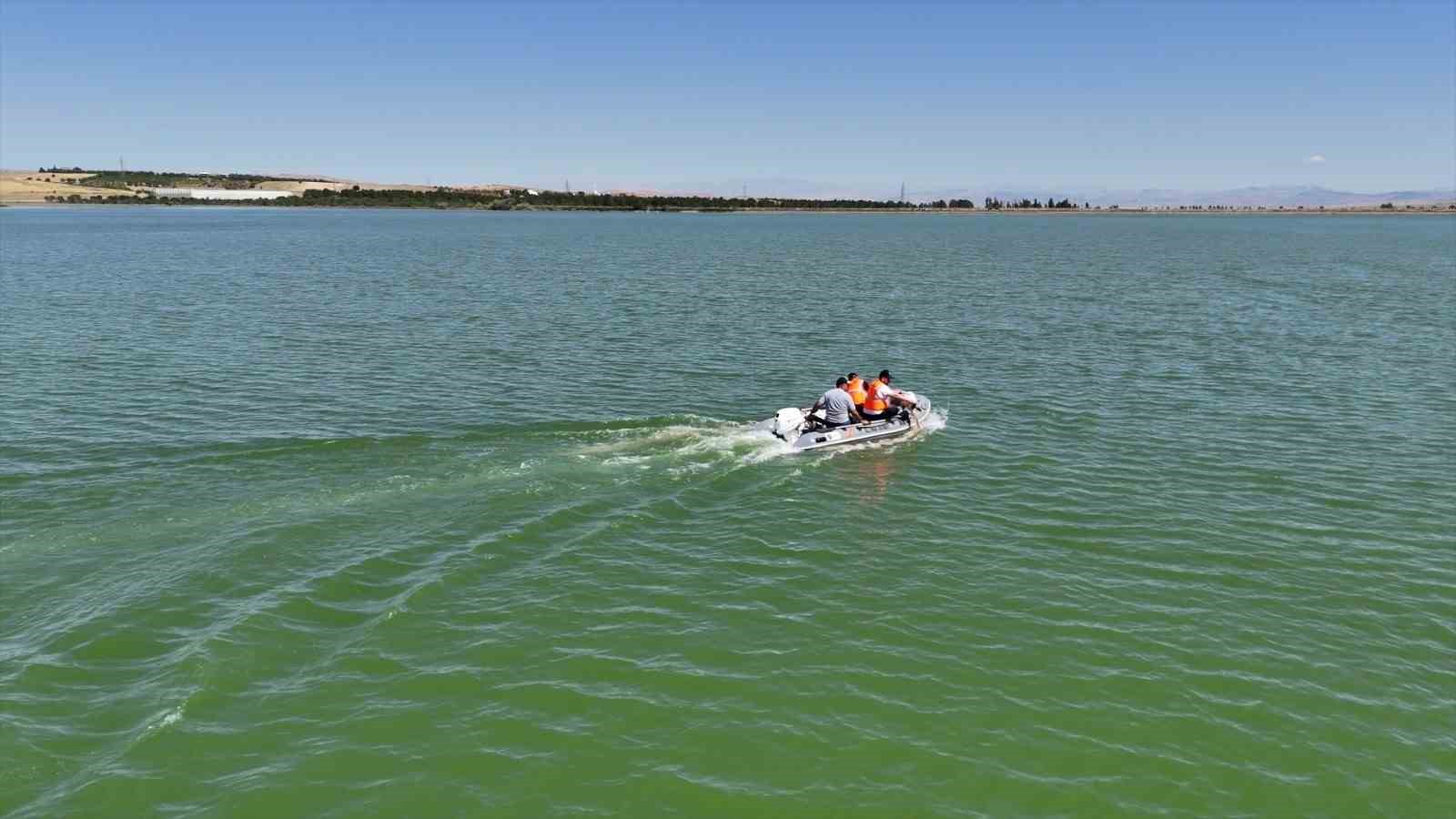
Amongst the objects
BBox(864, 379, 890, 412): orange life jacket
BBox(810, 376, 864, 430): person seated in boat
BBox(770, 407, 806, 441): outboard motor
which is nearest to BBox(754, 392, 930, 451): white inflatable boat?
BBox(770, 407, 806, 441): outboard motor

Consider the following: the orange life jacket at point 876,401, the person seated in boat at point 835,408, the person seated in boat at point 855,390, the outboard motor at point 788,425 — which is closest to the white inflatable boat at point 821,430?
the outboard motor at point 788,425

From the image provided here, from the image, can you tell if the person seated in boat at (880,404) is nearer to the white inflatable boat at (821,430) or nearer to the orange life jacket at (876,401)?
the orange life jacket at (876,401)

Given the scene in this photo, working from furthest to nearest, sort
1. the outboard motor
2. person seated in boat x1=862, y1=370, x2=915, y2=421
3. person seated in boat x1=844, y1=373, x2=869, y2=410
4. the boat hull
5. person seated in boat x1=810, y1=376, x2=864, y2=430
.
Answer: person seated in boat x1=862, y1=370, x2=915, y2=421 → person seated in boat x1=844, y1=373, x2=869, y2=410 → person seated in boat x1=810, y1=376, x2=864, y2=430 → the outboard motor → the boat hull

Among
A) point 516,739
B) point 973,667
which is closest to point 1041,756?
point 973,667

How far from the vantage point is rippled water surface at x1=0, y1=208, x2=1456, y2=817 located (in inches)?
553

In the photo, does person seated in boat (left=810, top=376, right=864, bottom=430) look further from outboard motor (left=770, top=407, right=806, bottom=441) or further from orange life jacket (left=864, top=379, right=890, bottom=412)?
orange life jacket (left=864, top=379, right=890, bottom=412)

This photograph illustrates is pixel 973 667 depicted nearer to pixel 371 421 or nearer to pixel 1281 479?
pixel 1281 479

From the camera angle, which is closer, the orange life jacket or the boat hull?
the boat hull

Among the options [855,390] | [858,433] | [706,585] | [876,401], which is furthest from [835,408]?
[706,585]

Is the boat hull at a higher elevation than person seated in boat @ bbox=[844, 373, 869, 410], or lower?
lower

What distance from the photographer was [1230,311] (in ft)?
198

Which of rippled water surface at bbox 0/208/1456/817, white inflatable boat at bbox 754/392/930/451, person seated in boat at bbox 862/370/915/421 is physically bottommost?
rippled water surface at bbox 0/208/1456/817

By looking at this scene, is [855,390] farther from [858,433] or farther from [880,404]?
[858,433]

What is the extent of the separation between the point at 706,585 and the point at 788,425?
10327mm
